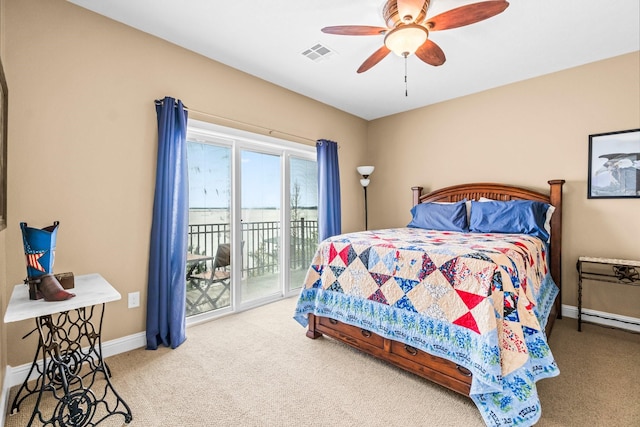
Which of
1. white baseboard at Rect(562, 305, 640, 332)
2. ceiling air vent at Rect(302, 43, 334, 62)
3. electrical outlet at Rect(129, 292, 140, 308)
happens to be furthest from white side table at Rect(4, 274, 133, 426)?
white baseboard at Rect(562, 305, 640, 332)

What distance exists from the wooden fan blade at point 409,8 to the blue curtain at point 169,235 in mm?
1942

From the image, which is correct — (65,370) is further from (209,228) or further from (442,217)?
(442,217)

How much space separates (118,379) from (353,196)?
142 inches

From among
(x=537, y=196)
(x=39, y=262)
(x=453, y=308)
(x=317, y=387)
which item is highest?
(x=537, y=196)

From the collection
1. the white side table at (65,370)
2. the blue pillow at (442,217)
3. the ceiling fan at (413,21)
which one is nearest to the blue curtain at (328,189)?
the blue pillow at (442,217)

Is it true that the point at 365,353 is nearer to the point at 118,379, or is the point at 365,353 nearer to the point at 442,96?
the point at 118,379

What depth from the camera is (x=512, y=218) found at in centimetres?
304

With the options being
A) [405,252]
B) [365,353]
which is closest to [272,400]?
[365,353]

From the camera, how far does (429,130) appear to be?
4297 mm

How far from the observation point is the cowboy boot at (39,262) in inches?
60.3

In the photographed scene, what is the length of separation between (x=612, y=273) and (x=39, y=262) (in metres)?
4.63

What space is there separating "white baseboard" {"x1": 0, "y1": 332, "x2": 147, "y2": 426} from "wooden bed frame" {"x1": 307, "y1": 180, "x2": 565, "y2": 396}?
1.44 metres

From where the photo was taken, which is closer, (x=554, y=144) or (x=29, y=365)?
(x=29, y=365)

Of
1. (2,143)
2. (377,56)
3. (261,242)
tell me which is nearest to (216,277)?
(261,242)
